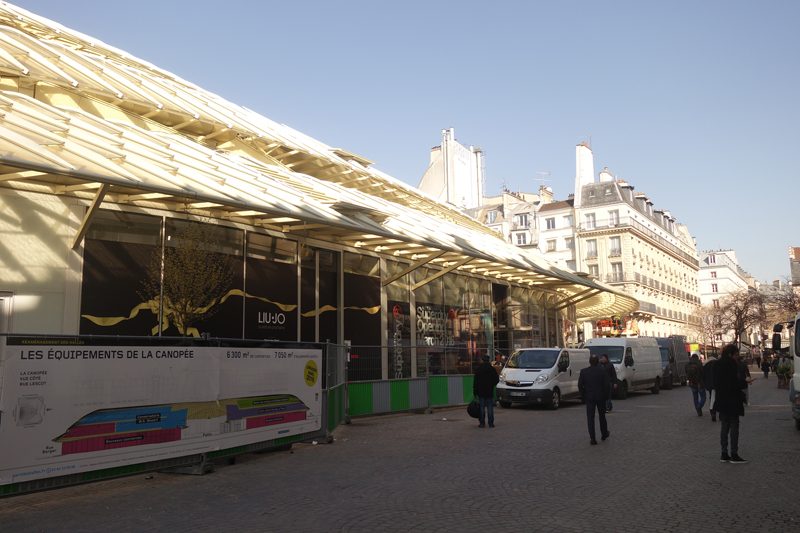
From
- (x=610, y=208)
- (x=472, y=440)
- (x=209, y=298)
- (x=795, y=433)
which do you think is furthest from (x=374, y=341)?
(x=610, y=208)

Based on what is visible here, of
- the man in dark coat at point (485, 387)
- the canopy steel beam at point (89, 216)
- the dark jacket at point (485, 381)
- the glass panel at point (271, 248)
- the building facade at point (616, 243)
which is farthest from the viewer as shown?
the building facade at point (616, 243)

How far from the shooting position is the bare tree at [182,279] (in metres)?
15.1

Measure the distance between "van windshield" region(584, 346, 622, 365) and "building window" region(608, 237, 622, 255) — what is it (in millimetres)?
44267

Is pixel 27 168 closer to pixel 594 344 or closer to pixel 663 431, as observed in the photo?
pixel 663 431

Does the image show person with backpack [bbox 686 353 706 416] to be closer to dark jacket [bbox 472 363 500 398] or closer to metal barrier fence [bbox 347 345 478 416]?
dark jacket [bbox 472 363 500 398]

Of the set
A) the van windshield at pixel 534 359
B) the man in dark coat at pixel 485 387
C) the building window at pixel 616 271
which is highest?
the building window at pixel 616 271

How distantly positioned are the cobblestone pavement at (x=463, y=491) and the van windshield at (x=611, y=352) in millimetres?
11335

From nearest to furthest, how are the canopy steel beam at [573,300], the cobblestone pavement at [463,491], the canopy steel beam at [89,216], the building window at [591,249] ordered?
the cobblestone pavement at [463,491]
the canopy steel beam at [89,216]
the canopy steel beam at [573,300]
the building window at [591,249]

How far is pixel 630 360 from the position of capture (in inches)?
979

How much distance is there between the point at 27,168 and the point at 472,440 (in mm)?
9205

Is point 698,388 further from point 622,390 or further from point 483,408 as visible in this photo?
point 622,390

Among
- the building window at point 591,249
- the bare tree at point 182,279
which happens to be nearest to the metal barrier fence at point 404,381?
the bare tree at point 182,279

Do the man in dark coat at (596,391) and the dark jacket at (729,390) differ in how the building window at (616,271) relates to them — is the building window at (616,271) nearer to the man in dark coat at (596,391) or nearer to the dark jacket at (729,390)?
the man in dark coat at (596,391)

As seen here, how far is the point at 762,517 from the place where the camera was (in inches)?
264
